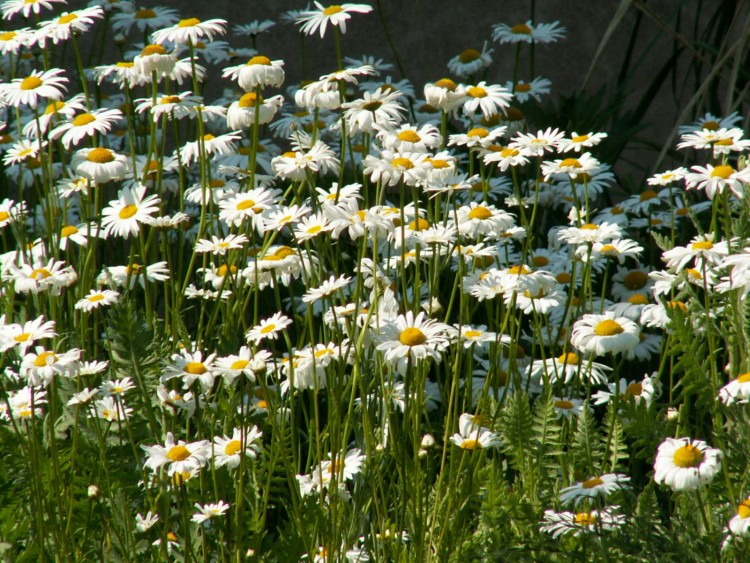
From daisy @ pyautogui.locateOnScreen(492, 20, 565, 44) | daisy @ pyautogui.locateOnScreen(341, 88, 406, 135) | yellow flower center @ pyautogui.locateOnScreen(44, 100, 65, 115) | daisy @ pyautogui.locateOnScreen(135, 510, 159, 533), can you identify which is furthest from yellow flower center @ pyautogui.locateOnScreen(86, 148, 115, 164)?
daisy @ pyautogui.locateOnScreen(492, 20, 565, 44)

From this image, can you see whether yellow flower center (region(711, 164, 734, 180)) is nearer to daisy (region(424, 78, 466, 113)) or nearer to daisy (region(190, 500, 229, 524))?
daisy (region(424, 78, 466, 113))

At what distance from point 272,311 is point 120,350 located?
1031 mm

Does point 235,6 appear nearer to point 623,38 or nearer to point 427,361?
point 623,38

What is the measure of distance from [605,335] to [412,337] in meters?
0.44

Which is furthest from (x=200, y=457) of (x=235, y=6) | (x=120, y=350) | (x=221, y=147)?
(x=235, y=6)

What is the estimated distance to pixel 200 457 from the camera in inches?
56.9

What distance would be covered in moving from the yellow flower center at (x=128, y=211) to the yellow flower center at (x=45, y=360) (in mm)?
428

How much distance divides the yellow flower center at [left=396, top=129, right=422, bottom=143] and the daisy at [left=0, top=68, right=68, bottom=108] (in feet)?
2.30

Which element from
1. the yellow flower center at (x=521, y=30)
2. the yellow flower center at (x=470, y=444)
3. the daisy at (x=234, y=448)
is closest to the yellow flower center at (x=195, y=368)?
the daisy at (x=234, y=448)

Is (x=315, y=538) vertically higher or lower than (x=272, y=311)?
higher

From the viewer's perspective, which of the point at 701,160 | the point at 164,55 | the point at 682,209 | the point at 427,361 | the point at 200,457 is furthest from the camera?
the point at 701,160

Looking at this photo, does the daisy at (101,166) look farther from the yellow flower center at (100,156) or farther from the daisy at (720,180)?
the daisy at (720,180)

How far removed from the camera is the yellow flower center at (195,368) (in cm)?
159

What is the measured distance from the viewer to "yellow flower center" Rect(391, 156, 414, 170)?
1632 mm
